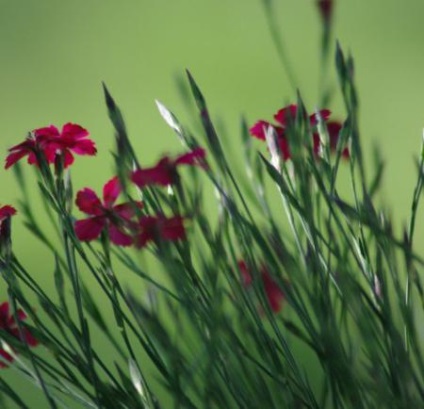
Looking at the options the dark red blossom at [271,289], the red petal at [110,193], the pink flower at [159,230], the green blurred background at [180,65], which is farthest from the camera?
the green blurred background at [180,65]

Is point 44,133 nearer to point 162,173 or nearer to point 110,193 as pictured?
point 110,193

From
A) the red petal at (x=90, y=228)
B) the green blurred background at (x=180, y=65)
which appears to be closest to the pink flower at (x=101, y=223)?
the red petal at (x=90, y=228)

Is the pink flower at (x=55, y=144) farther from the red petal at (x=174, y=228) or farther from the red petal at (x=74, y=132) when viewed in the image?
the red petal at (x=174, y=228)

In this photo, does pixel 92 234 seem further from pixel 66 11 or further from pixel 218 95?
pixel 66 11

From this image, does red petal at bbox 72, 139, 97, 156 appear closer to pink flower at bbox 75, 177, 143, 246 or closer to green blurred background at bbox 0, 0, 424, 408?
pink flower at bbox 75, 177, 143, 246

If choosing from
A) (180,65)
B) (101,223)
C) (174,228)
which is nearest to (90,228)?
(101,223)

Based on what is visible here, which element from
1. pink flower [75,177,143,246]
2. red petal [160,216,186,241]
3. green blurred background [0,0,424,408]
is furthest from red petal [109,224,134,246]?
green blurred background [0,0,424,408]
